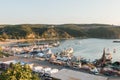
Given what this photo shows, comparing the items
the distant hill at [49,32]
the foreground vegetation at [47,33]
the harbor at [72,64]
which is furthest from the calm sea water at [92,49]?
the distant hill at [49,32]

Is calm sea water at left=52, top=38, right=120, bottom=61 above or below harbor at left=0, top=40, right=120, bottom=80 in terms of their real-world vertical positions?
below

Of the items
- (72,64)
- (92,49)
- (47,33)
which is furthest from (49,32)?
(72,64)

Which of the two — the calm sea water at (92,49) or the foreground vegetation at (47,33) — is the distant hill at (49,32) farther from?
the calm sea water at (92,49)

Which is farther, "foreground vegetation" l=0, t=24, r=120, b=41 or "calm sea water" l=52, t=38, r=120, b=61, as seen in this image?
"foreground vegetation" l=0, t=24, r=120, b=41

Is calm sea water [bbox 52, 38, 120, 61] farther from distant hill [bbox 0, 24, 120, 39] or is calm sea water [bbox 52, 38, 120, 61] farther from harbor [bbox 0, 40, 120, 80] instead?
distant hill [bbox 0, 24, 120, 39]

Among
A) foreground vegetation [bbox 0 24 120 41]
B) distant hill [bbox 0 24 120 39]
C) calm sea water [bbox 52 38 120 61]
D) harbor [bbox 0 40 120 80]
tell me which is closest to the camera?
harbor [bbox 0 40 120 80]

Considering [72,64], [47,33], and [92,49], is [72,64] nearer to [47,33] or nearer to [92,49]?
[92,49]

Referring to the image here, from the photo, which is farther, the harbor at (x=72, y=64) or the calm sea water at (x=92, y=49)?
the calm sea water at (x=92, y=49)

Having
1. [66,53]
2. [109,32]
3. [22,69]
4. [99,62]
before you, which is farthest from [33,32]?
[22,69]

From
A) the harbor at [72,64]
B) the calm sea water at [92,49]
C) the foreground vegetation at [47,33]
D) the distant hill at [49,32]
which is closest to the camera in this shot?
the harbor at [72,64]

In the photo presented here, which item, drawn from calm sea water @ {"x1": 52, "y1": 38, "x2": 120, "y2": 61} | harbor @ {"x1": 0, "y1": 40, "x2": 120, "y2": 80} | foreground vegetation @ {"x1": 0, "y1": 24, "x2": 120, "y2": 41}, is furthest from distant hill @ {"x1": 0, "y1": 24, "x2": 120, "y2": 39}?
harbor @ {"x1": 0, "y1": 40, "x2": 120, "y2": 80}

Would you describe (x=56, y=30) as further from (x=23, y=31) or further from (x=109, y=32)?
(x=109, y=32)
